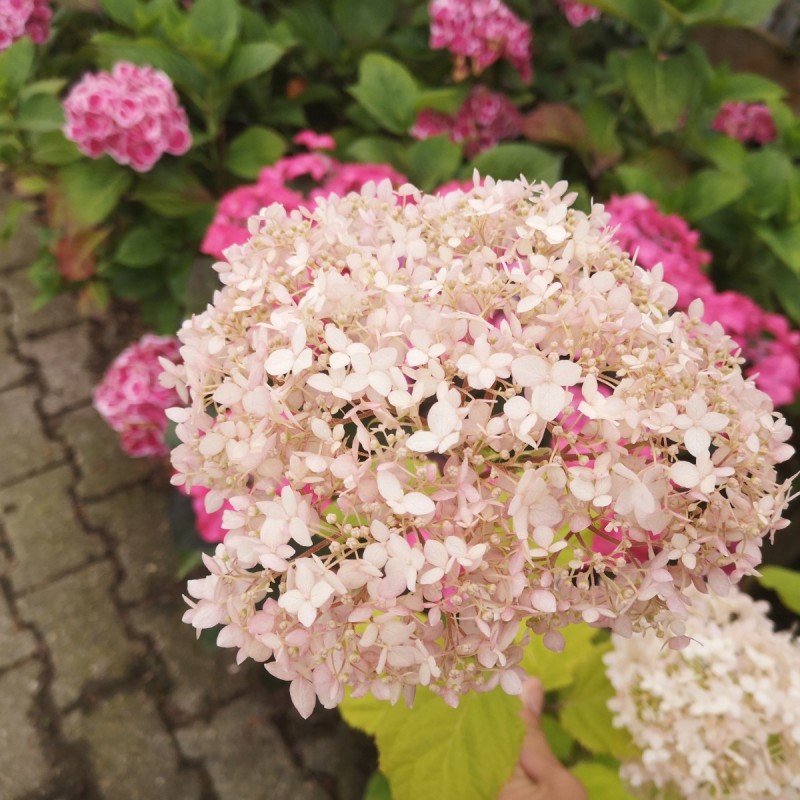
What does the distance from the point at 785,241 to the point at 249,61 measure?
1.58 m

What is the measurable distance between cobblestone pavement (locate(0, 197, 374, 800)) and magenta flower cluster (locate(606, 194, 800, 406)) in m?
1.49

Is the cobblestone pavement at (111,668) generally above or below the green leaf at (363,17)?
below

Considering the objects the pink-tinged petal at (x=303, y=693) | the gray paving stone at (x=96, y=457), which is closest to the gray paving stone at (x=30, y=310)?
the gray paving stone at (x=96, y=457)

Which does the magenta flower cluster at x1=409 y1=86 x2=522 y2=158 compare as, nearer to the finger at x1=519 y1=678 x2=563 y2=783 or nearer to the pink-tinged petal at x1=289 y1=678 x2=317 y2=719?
the finger at x1=519 y1=678 x2=563 y2=783

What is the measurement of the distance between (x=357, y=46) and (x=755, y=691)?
88.2 inches

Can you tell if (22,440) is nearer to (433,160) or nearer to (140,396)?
(140,396)

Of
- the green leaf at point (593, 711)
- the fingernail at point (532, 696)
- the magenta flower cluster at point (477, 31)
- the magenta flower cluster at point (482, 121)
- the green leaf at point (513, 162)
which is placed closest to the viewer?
the fingernail at point (532, 696)

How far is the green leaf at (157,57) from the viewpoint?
79.0 inches

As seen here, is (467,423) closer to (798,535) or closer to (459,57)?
(459,57)

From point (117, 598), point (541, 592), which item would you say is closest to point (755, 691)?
point (541, 592)

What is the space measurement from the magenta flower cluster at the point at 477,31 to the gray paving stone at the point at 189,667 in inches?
78.3

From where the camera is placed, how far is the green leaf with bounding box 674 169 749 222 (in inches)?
76.6

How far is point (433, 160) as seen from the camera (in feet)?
6.52

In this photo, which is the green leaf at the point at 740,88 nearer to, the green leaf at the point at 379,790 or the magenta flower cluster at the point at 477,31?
the magenta flower cluster at the point at 477,31
